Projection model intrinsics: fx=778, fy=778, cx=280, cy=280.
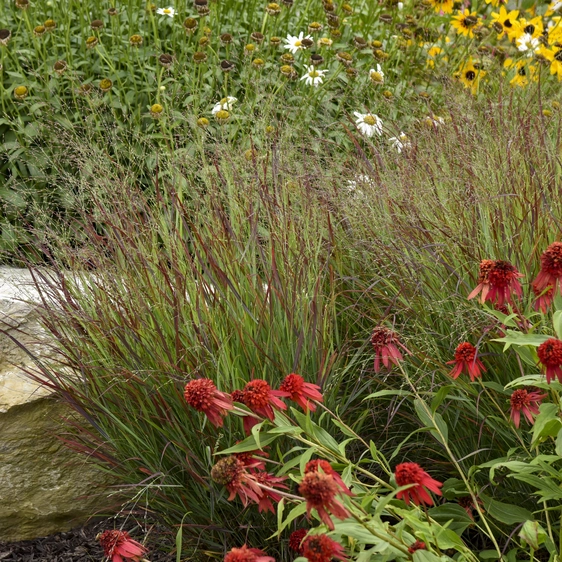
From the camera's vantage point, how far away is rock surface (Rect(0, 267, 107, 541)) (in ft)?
9.27

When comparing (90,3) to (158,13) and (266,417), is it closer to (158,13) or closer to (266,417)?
(158,13)

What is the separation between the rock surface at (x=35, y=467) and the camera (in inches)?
111

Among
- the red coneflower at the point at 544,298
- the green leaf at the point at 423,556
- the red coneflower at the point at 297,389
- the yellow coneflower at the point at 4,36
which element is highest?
the yellow coneflower at the point at 4,36

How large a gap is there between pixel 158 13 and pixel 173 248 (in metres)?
2.27

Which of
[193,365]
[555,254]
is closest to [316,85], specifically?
[193,365]

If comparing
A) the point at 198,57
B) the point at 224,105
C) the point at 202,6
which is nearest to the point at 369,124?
the point at 224,105

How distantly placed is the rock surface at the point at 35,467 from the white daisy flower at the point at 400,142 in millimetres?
1708

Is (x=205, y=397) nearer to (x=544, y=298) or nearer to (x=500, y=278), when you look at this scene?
(x=500, y=278)

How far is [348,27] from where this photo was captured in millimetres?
5090

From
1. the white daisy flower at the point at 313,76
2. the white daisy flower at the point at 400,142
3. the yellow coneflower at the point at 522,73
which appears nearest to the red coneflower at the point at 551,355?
the white daisy flower at the point at 400,142

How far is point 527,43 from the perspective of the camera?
16.2ft

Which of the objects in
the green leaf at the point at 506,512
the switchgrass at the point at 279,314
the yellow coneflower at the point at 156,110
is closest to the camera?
the green leaf at the point at 506,512

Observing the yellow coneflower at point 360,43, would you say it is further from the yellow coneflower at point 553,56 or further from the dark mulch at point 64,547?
the dark mulch at point 64,547

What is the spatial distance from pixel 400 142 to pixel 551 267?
203 cm
